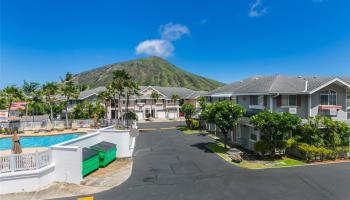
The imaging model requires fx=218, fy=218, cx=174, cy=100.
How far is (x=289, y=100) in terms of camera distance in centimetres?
2350

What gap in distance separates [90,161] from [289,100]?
20522 mm

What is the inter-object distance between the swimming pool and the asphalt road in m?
16.7

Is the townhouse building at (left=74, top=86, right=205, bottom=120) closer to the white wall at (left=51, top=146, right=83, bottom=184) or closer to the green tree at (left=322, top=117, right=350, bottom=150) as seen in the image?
the white wall at (left=51, top=146, right=83, bottom=184)

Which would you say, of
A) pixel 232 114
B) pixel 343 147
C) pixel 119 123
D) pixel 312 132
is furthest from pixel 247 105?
pixel 119 123

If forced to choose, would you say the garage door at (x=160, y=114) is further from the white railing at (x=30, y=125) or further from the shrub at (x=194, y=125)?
the white railing at (x=30, y=125)

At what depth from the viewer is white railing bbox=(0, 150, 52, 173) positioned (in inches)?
517

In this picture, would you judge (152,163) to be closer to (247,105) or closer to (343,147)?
(247,105)

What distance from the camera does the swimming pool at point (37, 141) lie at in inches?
1122

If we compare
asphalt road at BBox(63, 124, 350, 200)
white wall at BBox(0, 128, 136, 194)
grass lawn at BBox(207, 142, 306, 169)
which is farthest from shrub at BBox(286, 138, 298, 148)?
white wall at BBox(0, 128, 136, 194)

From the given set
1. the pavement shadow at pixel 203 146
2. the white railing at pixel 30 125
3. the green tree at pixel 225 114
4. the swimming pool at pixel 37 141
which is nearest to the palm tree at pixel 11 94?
the white railing at pixel 30 125

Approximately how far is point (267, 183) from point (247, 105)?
1510 centimetres

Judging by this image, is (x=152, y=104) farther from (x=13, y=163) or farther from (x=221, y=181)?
(x=13, y=163)

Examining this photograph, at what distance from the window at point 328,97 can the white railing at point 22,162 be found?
1055 inches

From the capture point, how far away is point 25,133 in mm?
34875
